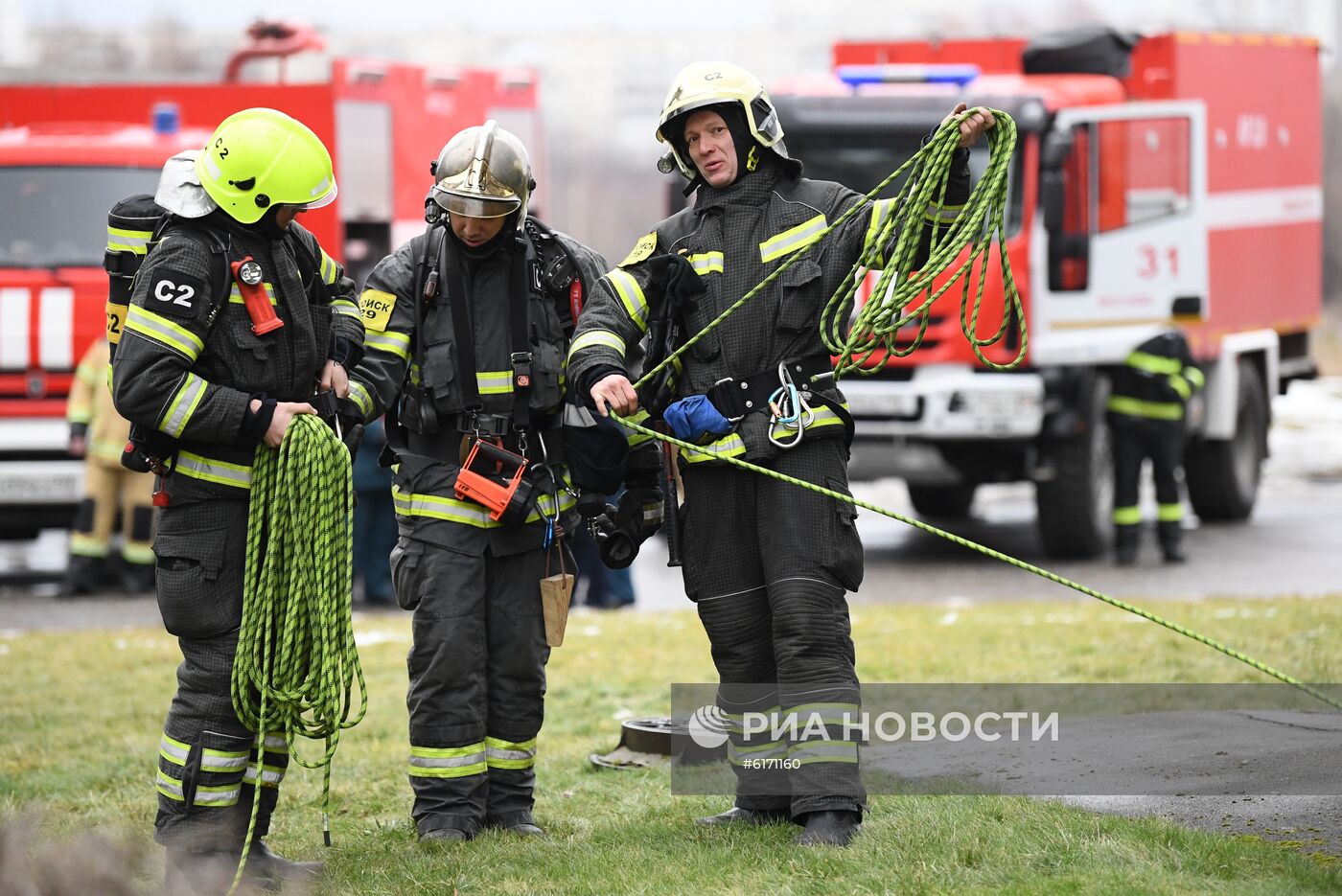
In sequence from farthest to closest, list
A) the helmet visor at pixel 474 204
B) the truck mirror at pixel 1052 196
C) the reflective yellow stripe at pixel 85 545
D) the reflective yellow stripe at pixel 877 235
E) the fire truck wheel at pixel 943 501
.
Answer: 1. the fire truck wheel at pixel 943 501
2. the truck mirror at pixel 1052 196
3. the reflective yellow stripe at pixel 85 545
4. the helmet visor at pixel 474 204
5. the reflective yellow stripe at pixel 877 235

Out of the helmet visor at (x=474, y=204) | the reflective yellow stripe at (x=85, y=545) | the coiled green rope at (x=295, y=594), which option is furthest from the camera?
the reflective yellow stripe at (x=85, y=545)

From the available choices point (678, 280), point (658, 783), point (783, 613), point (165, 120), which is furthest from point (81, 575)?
point (783, 613)

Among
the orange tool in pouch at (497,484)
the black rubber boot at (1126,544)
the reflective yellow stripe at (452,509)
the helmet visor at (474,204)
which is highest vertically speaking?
the helmet visor at (474,204)

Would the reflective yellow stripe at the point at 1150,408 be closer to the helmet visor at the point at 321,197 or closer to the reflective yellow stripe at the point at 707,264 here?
the reflective yellow stripe at the point at 707,264

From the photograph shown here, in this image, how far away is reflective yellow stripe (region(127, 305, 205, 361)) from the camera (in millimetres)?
4578

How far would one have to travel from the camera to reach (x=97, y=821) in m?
5.50

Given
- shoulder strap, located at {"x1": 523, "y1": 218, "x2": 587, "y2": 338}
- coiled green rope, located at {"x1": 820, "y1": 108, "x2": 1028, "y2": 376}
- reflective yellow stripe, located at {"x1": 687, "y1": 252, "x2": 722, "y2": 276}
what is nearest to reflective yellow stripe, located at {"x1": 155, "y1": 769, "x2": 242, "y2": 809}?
shoulder strap, located at {"x1": 523, "y1": 218, "x2": 587, "y2": 338}

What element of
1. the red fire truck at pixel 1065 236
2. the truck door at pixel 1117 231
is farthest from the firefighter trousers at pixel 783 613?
the truck door at pixel 1117 231

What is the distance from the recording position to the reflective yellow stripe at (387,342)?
17.2ft

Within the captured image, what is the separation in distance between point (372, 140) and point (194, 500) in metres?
9.16

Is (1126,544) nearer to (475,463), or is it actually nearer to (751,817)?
(751,817)

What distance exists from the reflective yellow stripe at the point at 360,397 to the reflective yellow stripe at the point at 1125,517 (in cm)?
800

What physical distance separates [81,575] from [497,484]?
7.14 m

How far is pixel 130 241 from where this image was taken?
4809 mm
